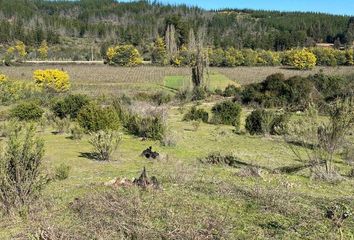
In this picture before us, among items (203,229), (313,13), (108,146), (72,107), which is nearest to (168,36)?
(72,107)

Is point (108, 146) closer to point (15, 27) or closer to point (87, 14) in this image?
point (15, 27)

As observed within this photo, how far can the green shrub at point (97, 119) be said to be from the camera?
18.4m

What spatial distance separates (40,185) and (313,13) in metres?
202

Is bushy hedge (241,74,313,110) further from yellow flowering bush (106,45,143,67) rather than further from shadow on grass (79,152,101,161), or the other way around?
yellow flowering bush (106,45,143,67)

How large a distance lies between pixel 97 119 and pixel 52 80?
2865cm

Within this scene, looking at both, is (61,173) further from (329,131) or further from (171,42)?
(171,42)

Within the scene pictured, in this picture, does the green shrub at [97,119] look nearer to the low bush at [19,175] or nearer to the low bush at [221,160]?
the low bush at [221,160]

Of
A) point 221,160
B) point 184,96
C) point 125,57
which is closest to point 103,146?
point 221,160

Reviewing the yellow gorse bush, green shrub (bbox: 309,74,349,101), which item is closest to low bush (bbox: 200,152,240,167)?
green shrub (bbox: 309,74,349,101)

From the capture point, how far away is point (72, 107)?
2453 centimetres

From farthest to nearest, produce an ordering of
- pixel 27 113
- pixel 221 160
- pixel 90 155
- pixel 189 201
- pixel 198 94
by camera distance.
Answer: pixel 198 94
pixel 27 113
pixel 90 155
pixel 221 160
pixel 189 201

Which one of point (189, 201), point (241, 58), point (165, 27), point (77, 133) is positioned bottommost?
point (241, 58)

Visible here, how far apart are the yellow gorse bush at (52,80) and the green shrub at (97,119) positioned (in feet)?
87.5

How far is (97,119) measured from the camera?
18516 millimetres
